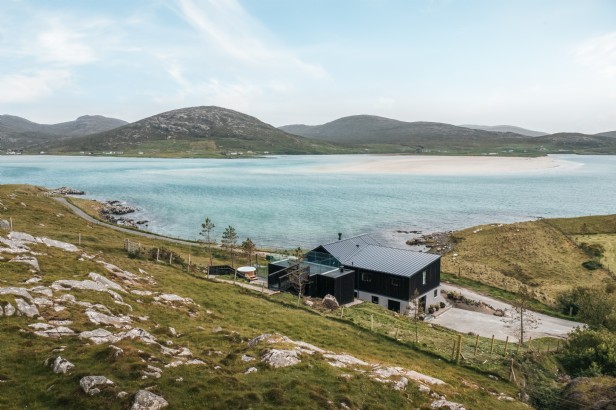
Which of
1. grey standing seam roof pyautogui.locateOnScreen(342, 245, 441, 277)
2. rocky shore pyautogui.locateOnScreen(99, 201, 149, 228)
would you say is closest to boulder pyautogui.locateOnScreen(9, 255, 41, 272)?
grey standing seam roof pyautogui.locateOnScreen(342, 245, 441, 277)

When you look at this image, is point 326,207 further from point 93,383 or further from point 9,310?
point 93,383

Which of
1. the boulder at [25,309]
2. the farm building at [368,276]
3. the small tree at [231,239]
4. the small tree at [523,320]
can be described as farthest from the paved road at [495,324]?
the boulder at [25,309]

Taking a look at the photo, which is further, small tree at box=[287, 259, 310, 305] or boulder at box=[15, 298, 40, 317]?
small tree at box=[287, 259, 310, 305]

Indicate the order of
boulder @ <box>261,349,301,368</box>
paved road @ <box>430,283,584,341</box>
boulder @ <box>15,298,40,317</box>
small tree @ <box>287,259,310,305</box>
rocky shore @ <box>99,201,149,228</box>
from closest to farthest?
boulder @ <box>261,349,301,368</box>
boulder @ <box>15,298,40,317</box>
paved road @ <box>430,283,584,341</box>
small tree @ <box>287,259,310,305</box>
rocky shore @ <box>99,201,149,228</box>

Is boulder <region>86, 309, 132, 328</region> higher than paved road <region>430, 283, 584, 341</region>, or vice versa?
boulder <region>86, 309, 132, 328</region>

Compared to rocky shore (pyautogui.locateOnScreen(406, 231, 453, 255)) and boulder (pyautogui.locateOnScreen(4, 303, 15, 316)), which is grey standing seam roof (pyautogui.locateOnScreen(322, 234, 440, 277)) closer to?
rocky shore (pyautogui.locateOnScreen(406, 231, 453, 255))

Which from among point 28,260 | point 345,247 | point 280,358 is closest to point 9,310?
point 28,260
